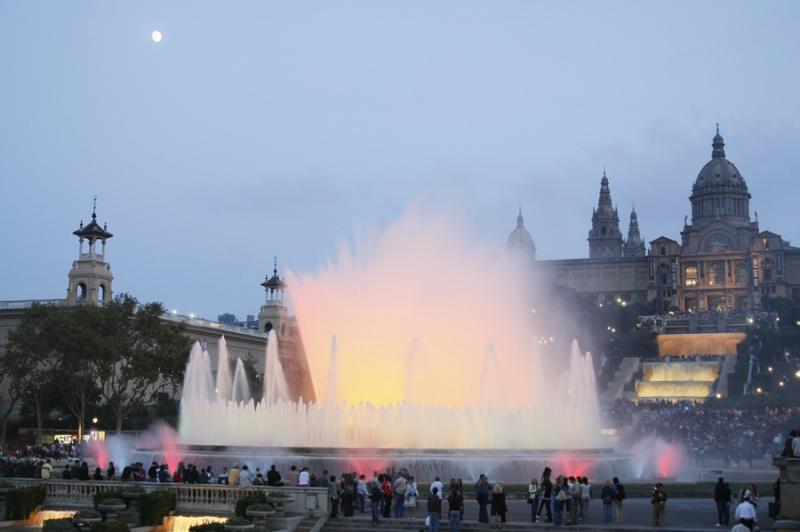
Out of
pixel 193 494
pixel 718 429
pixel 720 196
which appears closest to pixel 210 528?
pixel 193 494

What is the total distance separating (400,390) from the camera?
140ft

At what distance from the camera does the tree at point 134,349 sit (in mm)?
55031

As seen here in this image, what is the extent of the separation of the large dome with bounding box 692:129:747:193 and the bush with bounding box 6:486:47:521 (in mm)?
165684

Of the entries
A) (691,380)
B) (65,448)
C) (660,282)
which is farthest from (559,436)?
(660,282)

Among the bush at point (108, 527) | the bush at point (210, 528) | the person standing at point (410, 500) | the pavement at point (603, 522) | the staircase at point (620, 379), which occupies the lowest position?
the pavement at point (603, 522)

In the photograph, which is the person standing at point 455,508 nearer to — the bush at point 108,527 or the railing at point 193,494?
the railing at point 193,494

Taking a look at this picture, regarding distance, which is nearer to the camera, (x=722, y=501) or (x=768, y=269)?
(x=722, y=501)

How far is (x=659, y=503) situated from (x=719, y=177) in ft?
551

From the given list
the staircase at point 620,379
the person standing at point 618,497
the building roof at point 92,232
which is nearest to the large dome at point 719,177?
the staircase at point 620,379

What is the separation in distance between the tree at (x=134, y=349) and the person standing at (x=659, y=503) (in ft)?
123

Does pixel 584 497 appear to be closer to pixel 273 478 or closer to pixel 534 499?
pixel 534 499

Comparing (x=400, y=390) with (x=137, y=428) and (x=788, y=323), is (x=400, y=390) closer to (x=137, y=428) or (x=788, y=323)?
(x=137, y=428)

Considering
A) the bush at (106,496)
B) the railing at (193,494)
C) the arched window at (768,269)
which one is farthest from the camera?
the arched window at (768,269)

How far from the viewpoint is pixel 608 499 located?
73.2 feet
